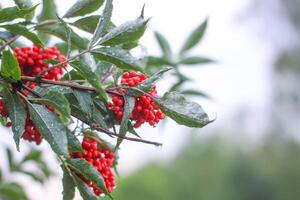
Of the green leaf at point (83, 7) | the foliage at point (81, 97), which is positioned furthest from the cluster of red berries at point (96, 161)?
the green leaf at point (83, 7)

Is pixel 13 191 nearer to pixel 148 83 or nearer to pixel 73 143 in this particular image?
pixel 73 143

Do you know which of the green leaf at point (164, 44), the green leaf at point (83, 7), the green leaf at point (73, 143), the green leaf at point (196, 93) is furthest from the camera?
the green leaf at point (164, 44)

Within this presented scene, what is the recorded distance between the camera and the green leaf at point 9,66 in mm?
830

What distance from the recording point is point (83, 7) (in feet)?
3.57

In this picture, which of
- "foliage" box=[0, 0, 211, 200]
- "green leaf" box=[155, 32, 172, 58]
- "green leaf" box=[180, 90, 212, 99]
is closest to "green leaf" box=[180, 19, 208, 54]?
"green leaf" box=[155, 32, 172, 58]

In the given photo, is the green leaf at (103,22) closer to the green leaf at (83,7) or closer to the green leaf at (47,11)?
the green leaf at (83,7)

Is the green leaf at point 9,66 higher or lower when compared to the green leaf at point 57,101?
higher

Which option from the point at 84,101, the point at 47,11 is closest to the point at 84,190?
the point at 84,101

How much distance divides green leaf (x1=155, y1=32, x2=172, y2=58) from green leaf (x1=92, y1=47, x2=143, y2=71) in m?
0.78

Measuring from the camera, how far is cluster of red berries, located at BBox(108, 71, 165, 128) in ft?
3.00

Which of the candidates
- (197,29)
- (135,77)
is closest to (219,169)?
(197,29)

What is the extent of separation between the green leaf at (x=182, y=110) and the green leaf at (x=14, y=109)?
198mm

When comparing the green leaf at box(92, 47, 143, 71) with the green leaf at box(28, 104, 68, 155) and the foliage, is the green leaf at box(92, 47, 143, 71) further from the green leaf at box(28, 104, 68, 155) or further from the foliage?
the green leaf at box(28, 104, 68, 155)

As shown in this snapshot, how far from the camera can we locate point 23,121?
0.87m
